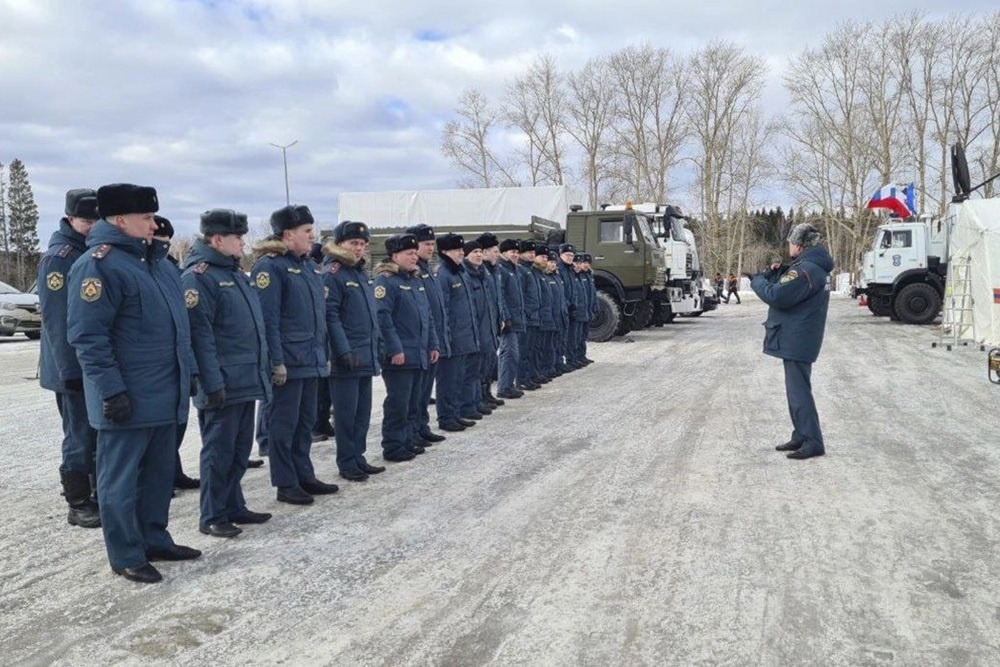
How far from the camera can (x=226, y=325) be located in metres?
4.46

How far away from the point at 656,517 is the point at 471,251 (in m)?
4.40

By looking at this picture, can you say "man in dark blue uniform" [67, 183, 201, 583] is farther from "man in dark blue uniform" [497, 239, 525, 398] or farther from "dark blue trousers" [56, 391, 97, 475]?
"man in dark blue uniform" [497, 239, 525, 398]

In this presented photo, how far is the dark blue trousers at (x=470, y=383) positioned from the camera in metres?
8.08

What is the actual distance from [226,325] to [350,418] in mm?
1471

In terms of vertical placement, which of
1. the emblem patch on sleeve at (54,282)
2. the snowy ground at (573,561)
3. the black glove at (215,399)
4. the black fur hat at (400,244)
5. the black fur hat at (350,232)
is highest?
the black fur hat at (350,232)

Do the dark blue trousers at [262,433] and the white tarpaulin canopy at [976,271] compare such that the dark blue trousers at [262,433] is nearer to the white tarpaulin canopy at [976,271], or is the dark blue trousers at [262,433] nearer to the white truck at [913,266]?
the white tarpaulin canopy at [976,271]

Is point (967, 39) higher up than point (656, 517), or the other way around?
point (967, 39)

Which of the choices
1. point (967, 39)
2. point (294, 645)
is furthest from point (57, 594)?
point (967, 39)

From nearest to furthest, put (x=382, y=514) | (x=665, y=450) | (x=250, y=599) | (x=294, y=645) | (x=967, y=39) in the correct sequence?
(x=294, y=645), (x=250, y=599), (x=382, y=514), (x=665, y=450), (x=967, y=39)

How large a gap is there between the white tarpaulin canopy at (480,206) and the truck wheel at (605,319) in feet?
7.83

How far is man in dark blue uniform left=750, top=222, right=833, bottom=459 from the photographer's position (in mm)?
6055

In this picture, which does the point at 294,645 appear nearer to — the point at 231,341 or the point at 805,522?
the point at 231,341

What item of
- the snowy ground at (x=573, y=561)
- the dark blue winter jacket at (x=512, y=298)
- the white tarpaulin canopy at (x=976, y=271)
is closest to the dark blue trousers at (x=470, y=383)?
the snowy ground at (x=573, y=561)

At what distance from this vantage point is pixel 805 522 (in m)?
4.54
